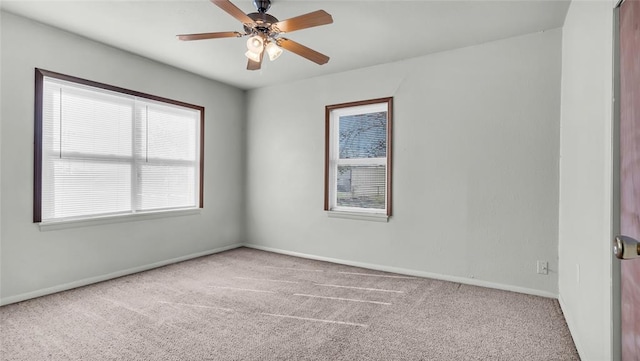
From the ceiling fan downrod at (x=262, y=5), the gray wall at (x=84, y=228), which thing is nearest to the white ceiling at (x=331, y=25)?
the ceiling fan downrod at (x=262, y=5)

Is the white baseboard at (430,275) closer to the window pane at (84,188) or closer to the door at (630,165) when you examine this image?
the door at (630,165)

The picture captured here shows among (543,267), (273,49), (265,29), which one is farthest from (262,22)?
(543,267)

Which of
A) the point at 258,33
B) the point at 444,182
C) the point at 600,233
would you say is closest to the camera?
the point at 600,233

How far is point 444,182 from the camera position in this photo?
3.57 metres

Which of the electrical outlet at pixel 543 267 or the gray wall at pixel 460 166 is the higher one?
the gray wall at pixel 460 166

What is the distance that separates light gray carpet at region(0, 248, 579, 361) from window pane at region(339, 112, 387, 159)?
1582mm

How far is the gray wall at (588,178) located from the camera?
151 cm

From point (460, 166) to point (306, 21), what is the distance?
7.43ft

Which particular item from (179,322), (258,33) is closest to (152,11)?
(258,33)

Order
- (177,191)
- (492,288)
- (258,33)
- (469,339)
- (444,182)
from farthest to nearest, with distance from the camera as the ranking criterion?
(177,191) → (444,182) → (492,288) → (258,33) → (469,339)

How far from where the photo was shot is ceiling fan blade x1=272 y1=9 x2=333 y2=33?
6.79 ft

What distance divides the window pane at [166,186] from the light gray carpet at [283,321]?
0.93 m

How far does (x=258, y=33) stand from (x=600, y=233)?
2.48m

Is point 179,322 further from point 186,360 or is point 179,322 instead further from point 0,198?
point 0,198
